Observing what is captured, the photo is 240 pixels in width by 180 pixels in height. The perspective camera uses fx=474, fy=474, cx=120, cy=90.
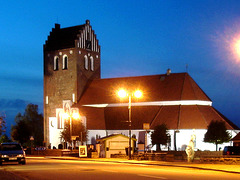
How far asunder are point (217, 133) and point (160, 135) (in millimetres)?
8744

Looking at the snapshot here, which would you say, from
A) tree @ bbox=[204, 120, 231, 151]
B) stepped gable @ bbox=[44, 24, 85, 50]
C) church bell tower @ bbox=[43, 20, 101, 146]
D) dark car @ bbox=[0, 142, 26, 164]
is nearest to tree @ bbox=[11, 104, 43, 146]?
church bell tower @ bbox=[43, 20, 101, 146]

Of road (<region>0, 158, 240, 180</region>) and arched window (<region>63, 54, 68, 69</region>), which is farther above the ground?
arched window (<region>63, 54, 68, 69</region>)

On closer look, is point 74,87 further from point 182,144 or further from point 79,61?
point 182,144

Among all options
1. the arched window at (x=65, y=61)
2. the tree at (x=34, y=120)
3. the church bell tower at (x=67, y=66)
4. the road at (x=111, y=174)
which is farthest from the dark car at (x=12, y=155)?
the tree at (x=34, y=120)

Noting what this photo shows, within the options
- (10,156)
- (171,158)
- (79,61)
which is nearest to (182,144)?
(79,61)

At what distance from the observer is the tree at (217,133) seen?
239 feet

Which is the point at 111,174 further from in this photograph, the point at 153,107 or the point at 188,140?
the point at 153,107

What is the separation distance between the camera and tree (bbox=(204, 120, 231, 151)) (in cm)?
7281

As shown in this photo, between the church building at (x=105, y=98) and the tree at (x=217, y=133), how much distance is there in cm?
212

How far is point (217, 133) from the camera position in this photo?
72500mm

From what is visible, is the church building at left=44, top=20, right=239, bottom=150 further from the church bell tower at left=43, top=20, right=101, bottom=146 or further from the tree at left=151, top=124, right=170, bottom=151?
the tree at left=151, top=124, right=170, bottom=151

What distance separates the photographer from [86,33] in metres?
93.1

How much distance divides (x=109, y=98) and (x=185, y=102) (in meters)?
16.1

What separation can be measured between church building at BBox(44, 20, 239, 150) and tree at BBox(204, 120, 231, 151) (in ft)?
6.97
